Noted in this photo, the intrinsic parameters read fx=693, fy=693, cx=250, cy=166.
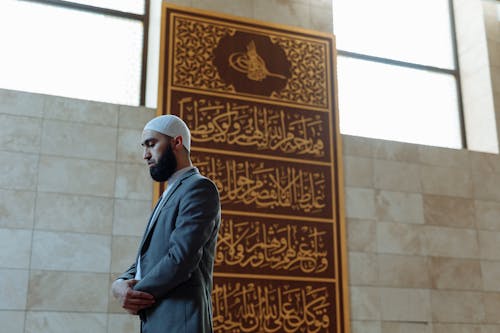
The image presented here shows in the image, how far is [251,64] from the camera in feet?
17.2

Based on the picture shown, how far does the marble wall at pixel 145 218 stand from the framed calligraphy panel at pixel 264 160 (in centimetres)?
16

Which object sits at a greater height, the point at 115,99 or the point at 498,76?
the point at 498,76

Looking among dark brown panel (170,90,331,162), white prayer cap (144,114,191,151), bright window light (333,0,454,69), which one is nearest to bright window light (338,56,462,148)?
bright window light (333,0,454,69)

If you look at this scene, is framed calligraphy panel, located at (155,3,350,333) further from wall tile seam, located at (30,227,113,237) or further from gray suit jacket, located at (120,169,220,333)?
gray suit jacket, located at (120,169,220,333)

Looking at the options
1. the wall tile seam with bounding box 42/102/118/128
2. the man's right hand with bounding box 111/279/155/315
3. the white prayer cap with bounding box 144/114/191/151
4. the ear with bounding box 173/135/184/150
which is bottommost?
the man's right hand with bounding box 111/279/155/315

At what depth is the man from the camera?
6.48ft

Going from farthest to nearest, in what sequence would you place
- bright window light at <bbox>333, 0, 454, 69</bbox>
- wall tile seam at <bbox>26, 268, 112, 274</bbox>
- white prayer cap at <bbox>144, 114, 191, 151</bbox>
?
bright window light at <bbox>333, 0, 454, 69</bbox>, wall tile seam at <bbox>26, 268, 112, 274</bbox>, white prayer cap at <bbox>144, 114, 191, 151</bbox>

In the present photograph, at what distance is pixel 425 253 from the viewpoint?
17.4 feet

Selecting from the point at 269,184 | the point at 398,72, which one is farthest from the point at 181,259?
the point at 398,72

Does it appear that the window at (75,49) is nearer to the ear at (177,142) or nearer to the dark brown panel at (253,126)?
the dark brown panel at (253,126)

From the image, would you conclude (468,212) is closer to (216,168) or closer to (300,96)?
(300,96)

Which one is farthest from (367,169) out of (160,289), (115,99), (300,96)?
(160,289)

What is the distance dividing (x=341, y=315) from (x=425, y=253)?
2.96 feet

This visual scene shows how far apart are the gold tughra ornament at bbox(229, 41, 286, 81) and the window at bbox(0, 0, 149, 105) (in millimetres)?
685
